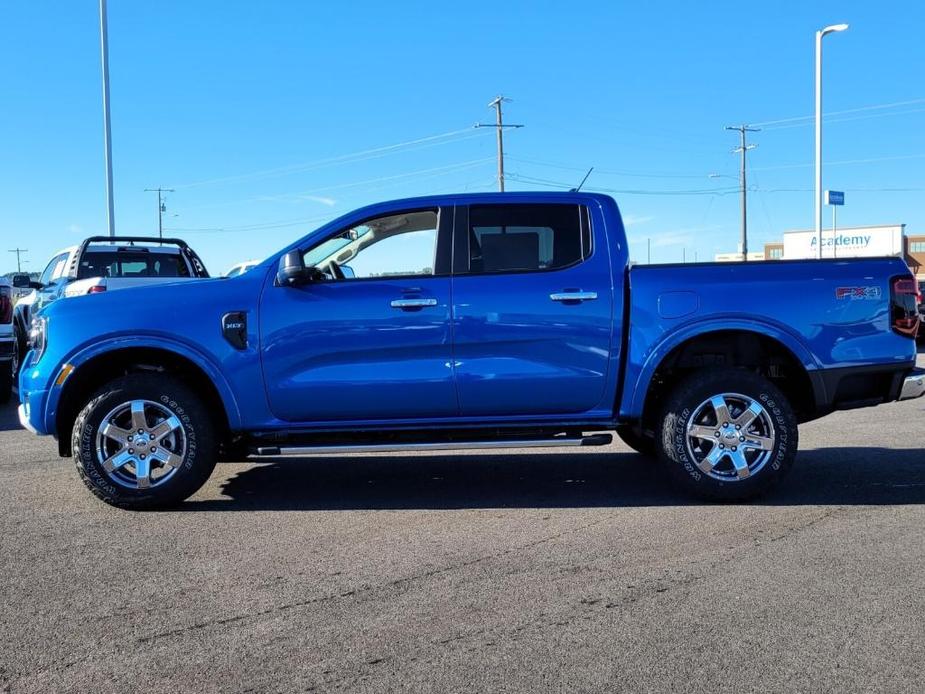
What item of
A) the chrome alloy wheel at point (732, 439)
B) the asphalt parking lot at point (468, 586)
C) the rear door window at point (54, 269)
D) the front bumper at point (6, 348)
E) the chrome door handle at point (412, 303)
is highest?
the rear door window at point (54, 269)

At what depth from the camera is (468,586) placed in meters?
3.99

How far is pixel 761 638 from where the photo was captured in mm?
3369

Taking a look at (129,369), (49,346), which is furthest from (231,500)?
(49,346)

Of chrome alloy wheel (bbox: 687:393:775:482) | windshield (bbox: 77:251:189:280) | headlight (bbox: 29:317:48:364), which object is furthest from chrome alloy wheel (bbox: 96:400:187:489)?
windshield (bbox: 77:251:189:280)

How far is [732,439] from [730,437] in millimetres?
18

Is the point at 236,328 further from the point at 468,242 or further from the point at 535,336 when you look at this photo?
the point at 535,336

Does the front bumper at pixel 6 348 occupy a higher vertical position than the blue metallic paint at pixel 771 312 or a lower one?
lower

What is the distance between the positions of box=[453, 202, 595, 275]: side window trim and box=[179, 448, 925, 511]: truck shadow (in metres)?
1.54

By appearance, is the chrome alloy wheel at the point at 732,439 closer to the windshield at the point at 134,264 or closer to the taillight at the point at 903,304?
the taillight at the point at 903,304

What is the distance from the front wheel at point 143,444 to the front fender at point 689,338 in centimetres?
276

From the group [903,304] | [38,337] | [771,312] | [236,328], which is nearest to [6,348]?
[38,337]

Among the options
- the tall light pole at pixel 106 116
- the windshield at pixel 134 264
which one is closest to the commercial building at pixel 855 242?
the tall light pole at pixel 106 116

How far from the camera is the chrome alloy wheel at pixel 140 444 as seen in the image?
5395mm

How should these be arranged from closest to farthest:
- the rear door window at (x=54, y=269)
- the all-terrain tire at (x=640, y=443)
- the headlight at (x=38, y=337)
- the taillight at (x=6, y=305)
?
the headlight at (x=38, y=337) → the all-terrain tire at (x=640, y=443) → the taillight at (x=6, y=305) → the rear door window at (x=54, y=269)
